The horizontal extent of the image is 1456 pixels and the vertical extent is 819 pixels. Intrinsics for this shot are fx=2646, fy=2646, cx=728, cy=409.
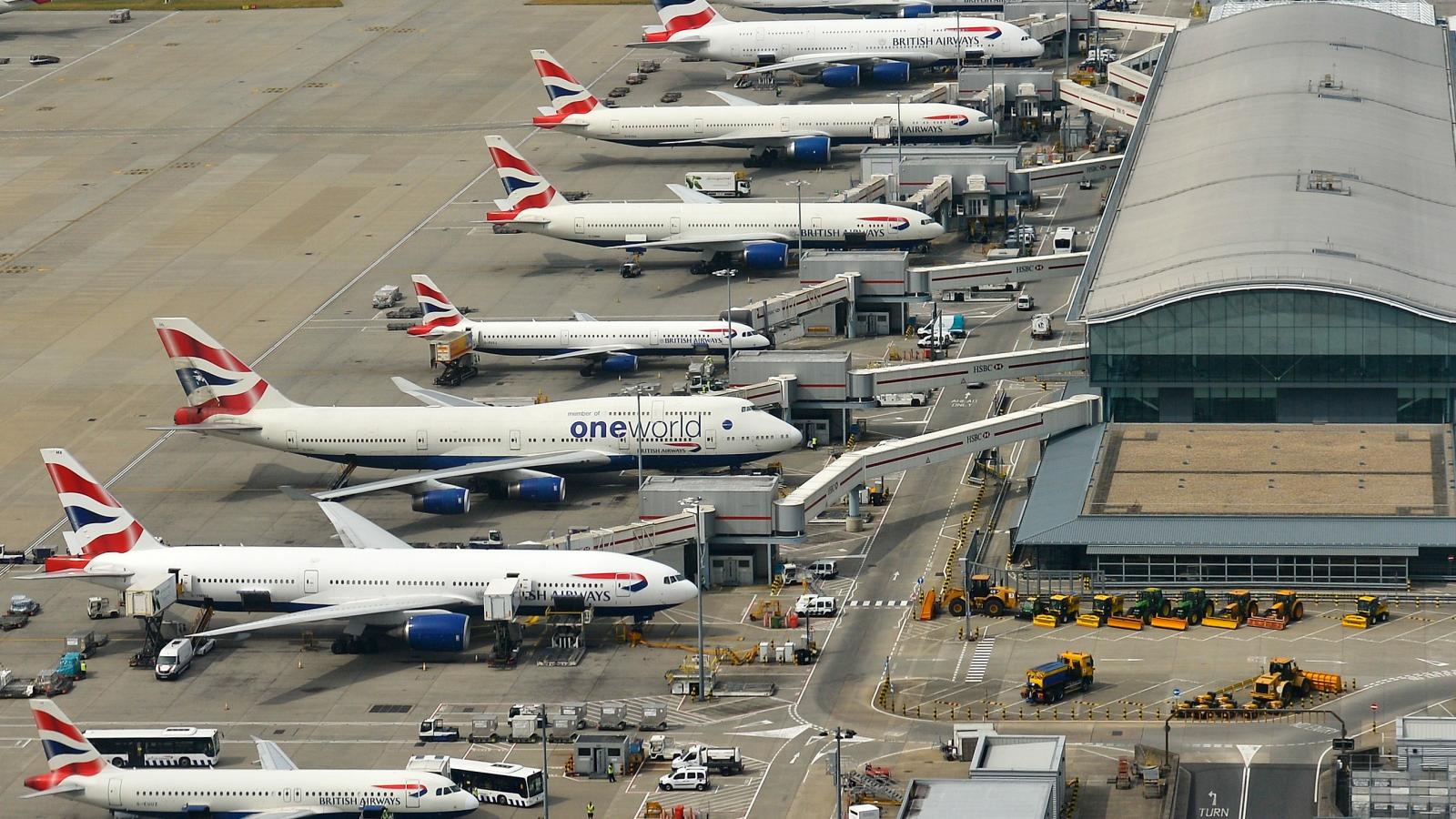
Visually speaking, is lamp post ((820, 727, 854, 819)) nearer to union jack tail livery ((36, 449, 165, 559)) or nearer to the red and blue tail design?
the red and blue tail design

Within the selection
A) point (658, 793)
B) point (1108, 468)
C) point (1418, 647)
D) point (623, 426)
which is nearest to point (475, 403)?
point (623, 426)

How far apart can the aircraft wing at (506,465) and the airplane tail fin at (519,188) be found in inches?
1867

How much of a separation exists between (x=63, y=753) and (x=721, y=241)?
90452 millimetres

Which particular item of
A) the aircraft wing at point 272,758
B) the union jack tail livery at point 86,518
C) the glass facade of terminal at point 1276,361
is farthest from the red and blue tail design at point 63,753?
the glass facade of terminal at point 1276,361

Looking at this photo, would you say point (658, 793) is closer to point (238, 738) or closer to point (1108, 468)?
point (238, 738)

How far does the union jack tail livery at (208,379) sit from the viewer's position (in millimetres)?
151000

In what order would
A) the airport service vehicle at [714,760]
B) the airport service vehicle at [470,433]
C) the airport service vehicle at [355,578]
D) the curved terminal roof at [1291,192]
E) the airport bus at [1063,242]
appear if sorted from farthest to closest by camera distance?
1. the airport bus at [1063,242]
2. the curved terminal roof at [1291,192]
3. the airport service vehicle at [470,433]
4. the airport service vehicle at [355,578]
5. the airport service vehicle at [714,760]

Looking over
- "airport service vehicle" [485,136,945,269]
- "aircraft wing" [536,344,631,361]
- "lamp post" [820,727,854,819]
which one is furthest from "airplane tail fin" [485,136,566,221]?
"lamp post" [820,727,854,819]

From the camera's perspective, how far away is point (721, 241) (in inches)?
7564

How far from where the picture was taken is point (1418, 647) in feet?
410

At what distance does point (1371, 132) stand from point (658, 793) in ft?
291

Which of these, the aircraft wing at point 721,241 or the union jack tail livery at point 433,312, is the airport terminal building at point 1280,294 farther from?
the union jack tail livery at point 433,312

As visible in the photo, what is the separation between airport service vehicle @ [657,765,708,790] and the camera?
112750 millimetres

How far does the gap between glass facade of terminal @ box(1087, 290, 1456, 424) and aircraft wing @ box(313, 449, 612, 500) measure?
95.2ft
